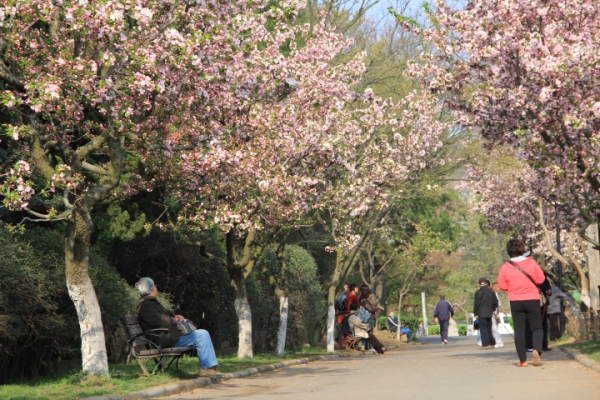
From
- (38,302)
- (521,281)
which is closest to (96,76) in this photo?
(38,302)

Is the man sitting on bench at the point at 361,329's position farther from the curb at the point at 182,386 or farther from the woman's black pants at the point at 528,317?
the woman's black pants at the point at 528,317

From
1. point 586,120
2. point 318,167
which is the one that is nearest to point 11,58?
point 586,120

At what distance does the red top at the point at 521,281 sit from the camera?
618 inches

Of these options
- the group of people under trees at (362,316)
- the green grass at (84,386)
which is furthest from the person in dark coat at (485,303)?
the green grass at (84,386)

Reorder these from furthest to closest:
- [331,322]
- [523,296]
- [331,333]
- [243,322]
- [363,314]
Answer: [331,322] → [331,333] → [363,314] → [243,322] → [523,296]

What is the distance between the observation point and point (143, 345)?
47.8 ft

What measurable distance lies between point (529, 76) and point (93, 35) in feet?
23.1

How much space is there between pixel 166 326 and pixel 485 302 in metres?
11.9

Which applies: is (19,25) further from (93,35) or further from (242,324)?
(242,324)

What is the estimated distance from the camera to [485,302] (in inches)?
960

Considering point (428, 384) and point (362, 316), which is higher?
point (362, 316)

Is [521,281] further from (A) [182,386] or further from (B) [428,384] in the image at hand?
(A) [182,386]

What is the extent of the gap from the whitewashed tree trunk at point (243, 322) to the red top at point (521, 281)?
27.3ft

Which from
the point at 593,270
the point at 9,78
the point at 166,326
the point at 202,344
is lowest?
the point at 202,344
